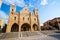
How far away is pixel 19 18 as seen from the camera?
3294 cm

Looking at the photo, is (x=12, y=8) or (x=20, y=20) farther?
(x=12, y=8)

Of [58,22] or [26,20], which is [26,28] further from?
[58,22]

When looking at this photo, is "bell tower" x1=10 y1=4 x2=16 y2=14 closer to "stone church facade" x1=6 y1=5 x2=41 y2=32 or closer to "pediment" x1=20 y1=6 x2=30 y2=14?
"stone church facade" x1=6 y1=5 x2=41 y2=32

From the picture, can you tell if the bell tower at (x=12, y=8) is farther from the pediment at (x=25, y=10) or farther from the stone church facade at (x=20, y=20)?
the pediment at (x=25, y=10)

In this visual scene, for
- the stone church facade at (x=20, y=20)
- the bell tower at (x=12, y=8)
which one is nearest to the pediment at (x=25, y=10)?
the stone church facade at (x=20, y=20)

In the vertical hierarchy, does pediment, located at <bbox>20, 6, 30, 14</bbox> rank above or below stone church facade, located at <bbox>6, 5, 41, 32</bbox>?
above

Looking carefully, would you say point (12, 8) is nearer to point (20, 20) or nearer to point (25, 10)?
point (25, 10)

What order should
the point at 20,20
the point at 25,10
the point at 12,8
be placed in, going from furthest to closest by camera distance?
the point at 25,10
the point at 12,8
the point at 20,20

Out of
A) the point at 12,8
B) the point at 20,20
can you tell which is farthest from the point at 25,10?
the point at 20,20

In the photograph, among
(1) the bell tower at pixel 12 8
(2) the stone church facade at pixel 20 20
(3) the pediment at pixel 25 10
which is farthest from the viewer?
(3) the pediment at pixel 25 10

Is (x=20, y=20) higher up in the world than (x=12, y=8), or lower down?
lower down

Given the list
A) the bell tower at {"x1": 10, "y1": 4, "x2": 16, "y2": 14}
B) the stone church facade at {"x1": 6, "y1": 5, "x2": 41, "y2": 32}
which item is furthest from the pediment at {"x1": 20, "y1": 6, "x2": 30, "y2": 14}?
the bell tower at {"x1": 10, "y1": 4, "x2": 16, "y2": 14}

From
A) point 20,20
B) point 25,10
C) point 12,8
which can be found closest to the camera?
point 20,20

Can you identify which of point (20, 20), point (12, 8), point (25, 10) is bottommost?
point (20, 20)
